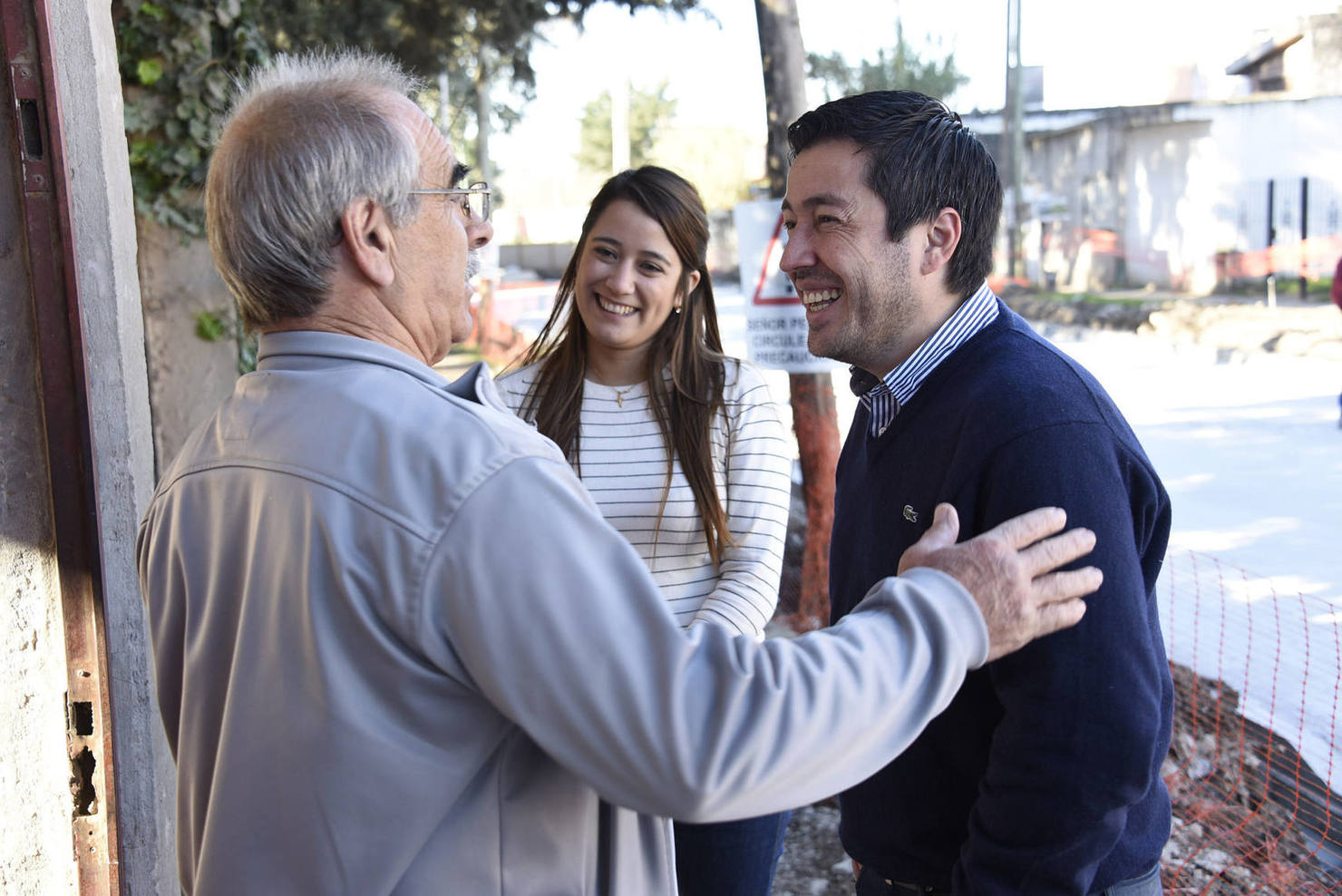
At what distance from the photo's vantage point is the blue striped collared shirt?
1891mm

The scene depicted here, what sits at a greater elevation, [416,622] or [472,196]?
[472,196]

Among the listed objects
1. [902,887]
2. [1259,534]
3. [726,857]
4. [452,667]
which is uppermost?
[452,667]

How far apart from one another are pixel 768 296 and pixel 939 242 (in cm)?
297

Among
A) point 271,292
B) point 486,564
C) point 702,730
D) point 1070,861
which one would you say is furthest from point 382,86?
point 1070,861

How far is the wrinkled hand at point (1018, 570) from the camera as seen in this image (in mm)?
1335

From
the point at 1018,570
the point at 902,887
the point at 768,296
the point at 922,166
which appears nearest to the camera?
the point at 1018,570

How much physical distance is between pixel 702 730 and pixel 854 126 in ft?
4.10

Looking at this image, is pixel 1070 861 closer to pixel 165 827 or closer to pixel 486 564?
pixel 486 564

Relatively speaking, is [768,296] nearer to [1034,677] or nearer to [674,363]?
[674,363]

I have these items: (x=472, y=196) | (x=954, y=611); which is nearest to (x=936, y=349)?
(x=954, y=611)

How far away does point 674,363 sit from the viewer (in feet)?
9.60

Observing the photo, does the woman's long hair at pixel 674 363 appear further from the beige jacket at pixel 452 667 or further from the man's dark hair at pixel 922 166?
the beige jacket at pixel 452 667

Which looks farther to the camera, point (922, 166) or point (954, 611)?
point (922, 166)

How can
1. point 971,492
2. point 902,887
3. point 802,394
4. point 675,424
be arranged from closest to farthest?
point 971,492 < point 902,887 < point 675,424 < point 802,394
